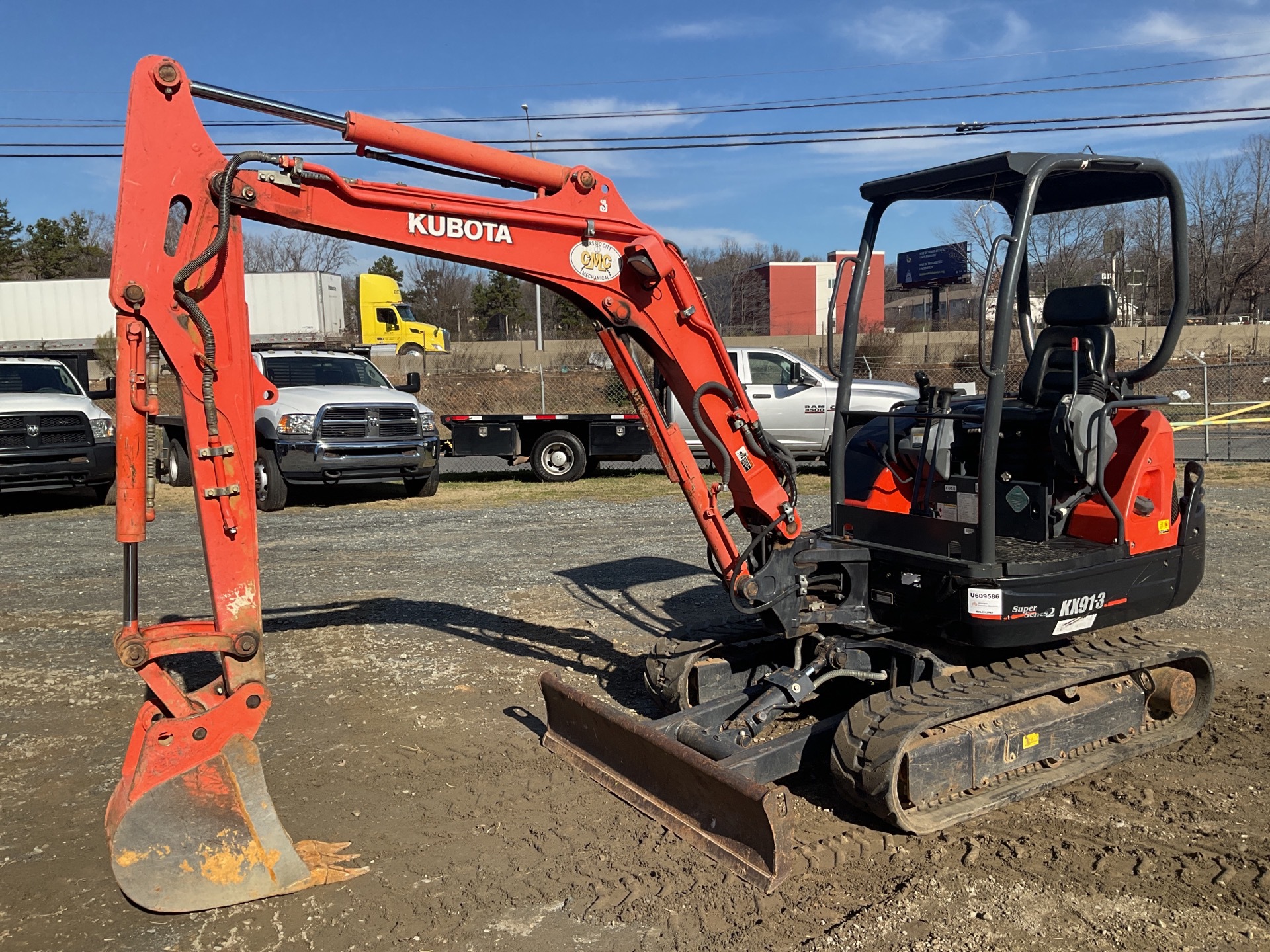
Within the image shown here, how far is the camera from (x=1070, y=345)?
552 cm

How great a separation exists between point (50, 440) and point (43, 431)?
0.14 meters

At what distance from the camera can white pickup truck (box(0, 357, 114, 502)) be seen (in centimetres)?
1342

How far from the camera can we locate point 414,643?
7.43 m

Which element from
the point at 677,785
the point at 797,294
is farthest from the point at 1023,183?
the point at 797,294

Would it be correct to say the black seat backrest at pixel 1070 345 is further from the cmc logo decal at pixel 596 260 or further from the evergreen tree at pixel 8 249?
the evergreen tree at pixel 8 249

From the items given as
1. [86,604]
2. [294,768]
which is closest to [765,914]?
[294,768]

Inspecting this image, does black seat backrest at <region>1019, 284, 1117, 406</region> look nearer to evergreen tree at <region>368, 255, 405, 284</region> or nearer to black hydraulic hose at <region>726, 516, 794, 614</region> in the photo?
black hydraulic hose at <region>726, 516, 794, 614</region>

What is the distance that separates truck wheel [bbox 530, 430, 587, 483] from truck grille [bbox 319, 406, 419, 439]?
2.48 metres

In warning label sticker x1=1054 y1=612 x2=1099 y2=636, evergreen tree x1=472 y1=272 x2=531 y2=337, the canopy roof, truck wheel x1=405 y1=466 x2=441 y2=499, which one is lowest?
truck wheel x1=405 y1=466 x2=441 y2=499

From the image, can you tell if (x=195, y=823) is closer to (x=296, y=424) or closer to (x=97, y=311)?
(x=296, y=424)

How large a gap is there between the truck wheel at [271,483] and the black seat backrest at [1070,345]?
34.6 ft

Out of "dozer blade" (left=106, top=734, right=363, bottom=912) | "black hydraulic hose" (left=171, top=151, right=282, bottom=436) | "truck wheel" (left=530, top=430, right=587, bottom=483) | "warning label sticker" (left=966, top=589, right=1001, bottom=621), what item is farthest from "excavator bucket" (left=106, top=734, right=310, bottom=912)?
"truck wheel" (left=530, top=430, right=587, bottom=483)

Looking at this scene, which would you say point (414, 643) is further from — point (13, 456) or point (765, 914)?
point (13, 456)

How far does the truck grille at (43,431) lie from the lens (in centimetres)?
1342
